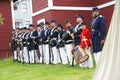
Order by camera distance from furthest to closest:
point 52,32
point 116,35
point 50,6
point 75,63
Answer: point 50,6 < point 52,32 < point 75,63 < point 116,35

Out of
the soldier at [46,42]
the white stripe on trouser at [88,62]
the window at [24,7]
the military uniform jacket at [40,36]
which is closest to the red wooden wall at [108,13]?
the military uniform jacket at [40,36]

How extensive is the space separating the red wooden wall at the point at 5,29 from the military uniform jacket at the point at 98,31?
37.6 feet

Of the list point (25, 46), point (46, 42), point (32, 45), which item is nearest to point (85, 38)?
point (46, 42)

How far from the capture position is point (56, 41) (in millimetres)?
13977

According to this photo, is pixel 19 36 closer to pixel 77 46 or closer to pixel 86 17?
pixel 86 17

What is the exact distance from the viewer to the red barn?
18.1m

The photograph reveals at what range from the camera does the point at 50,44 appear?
14.4 metres

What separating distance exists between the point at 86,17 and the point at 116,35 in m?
Answer: 14.6

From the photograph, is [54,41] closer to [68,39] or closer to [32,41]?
[68,39]

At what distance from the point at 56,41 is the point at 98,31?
323 cm

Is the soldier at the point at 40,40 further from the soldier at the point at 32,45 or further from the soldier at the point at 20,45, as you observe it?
the soldier at the point at 20,45

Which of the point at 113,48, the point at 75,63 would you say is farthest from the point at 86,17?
the point at 113,48

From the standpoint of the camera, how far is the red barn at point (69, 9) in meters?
18.1

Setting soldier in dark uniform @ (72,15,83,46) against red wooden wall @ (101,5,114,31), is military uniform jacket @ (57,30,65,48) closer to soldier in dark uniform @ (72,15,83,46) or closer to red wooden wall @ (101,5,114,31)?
soldier in dark uniform @ (72,15,83,46)
